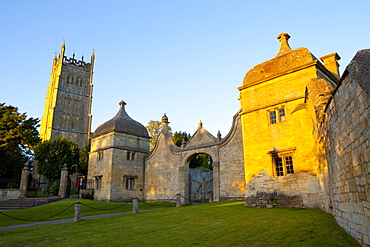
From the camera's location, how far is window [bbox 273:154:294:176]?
520 inches

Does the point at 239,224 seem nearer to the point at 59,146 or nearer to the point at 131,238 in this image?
the point at 131,238

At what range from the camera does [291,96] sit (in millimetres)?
13688

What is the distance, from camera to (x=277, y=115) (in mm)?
14102

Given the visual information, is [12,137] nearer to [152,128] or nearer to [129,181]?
[129,181]

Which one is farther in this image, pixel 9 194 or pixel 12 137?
pixel 12 137

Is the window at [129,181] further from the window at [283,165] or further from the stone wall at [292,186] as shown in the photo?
the window at [283,165]

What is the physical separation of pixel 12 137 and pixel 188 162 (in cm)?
2269

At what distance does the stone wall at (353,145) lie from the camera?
4.46m

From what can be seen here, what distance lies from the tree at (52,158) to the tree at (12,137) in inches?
56.8

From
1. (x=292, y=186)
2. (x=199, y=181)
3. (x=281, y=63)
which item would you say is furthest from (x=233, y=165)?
(x=281, y=63)

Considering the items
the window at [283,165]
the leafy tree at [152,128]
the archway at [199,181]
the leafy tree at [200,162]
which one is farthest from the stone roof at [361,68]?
the leafy tree at [152,128]

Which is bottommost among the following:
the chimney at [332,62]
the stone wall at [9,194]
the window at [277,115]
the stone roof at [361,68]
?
the stone wall at [9,194]

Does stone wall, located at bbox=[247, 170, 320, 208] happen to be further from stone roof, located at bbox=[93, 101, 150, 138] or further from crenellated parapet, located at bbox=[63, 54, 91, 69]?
crenellated parapet, located at bbox=[63, 54, 91, 69]

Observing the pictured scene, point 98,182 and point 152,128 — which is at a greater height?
point 152,128
